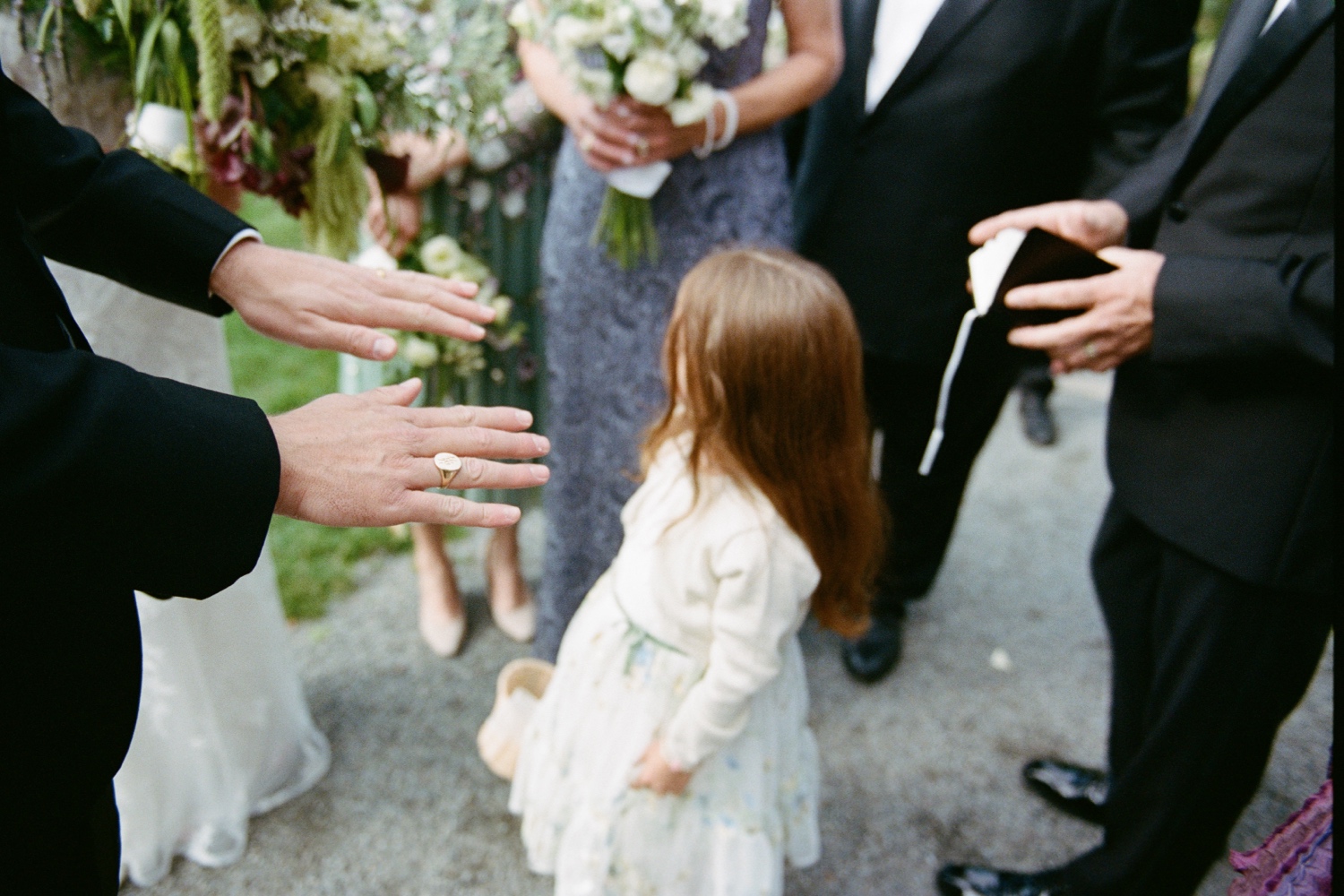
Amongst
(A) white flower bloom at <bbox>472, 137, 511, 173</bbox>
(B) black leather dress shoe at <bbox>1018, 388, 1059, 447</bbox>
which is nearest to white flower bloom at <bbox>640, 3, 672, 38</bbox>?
(A) white flower bloom at <bbox>472, 137, 511, 173</bbox>

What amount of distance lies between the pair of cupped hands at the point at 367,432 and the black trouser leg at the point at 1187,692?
1.35m

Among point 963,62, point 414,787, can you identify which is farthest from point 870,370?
point 414,787

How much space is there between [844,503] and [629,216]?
93 cm

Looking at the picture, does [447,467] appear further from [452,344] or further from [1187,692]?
[452,344]

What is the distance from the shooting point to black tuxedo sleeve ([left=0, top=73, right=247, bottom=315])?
135 centimetres

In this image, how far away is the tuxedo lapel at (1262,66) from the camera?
1457 millimetres

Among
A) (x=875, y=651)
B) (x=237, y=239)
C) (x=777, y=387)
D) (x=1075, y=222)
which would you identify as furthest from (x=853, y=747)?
(x=237, y=239)

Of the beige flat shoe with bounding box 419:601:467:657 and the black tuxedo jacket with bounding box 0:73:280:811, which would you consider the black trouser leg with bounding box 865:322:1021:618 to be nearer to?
the beige flat shoe with bounding box 419:601:467:657

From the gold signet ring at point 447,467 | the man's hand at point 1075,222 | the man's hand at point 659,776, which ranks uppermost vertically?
the man's hand at point 1075,222

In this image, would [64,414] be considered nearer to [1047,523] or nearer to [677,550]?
[677,550]

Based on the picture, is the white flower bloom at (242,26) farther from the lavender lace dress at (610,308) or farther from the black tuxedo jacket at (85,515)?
the lavender lace dress at (610,308)

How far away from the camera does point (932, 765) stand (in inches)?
104

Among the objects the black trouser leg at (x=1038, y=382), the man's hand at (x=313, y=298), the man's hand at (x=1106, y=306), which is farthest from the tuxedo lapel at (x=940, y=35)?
the black trouser leg at (x=1038, y=382)

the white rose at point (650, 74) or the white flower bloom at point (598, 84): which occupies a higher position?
the white rose at point (650, 74)
